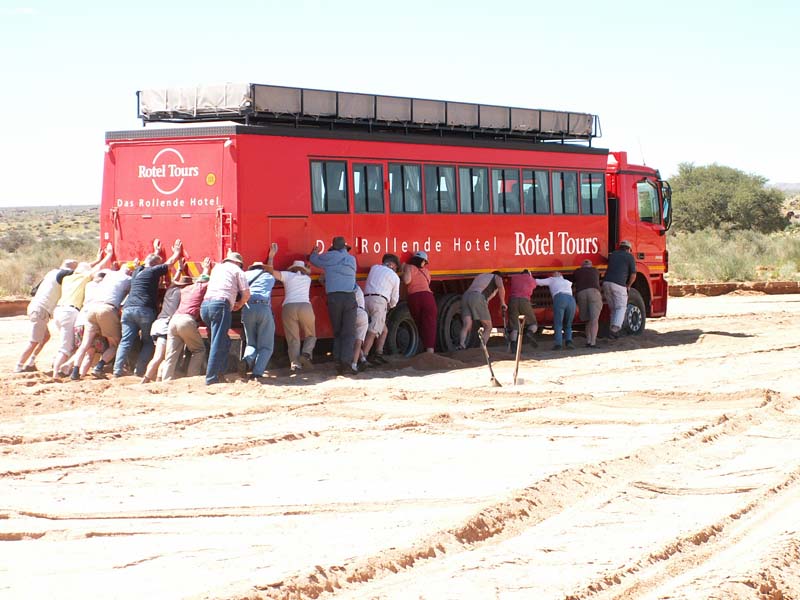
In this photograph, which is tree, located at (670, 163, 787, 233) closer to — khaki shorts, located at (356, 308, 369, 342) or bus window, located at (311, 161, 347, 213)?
bus window, located at (311, 161, 347, 213)

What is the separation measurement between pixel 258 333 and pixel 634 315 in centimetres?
897

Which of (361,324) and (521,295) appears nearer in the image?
(361,324)

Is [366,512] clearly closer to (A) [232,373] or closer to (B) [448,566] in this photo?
(B) [448,566]

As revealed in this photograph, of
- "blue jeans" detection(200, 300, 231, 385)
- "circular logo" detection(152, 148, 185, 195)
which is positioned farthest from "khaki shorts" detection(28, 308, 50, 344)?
"blue jeans" detection(200, 300, 231, 385)

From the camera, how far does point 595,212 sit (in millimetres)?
22109

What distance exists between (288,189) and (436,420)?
16.7 feet

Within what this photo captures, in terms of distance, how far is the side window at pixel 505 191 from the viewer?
20.1m

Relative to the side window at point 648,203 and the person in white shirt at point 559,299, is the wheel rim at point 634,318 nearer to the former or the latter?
the side window at point 648,203

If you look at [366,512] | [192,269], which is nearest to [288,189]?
[192,269]

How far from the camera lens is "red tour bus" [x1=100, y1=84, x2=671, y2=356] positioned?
1638 cm

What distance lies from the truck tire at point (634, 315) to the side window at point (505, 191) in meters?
3.34

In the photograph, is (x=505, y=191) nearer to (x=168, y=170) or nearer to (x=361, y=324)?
(x=361, y=324)

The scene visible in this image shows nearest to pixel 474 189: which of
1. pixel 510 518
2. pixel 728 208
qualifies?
pixel 510 518

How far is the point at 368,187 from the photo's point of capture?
17.9 meters
